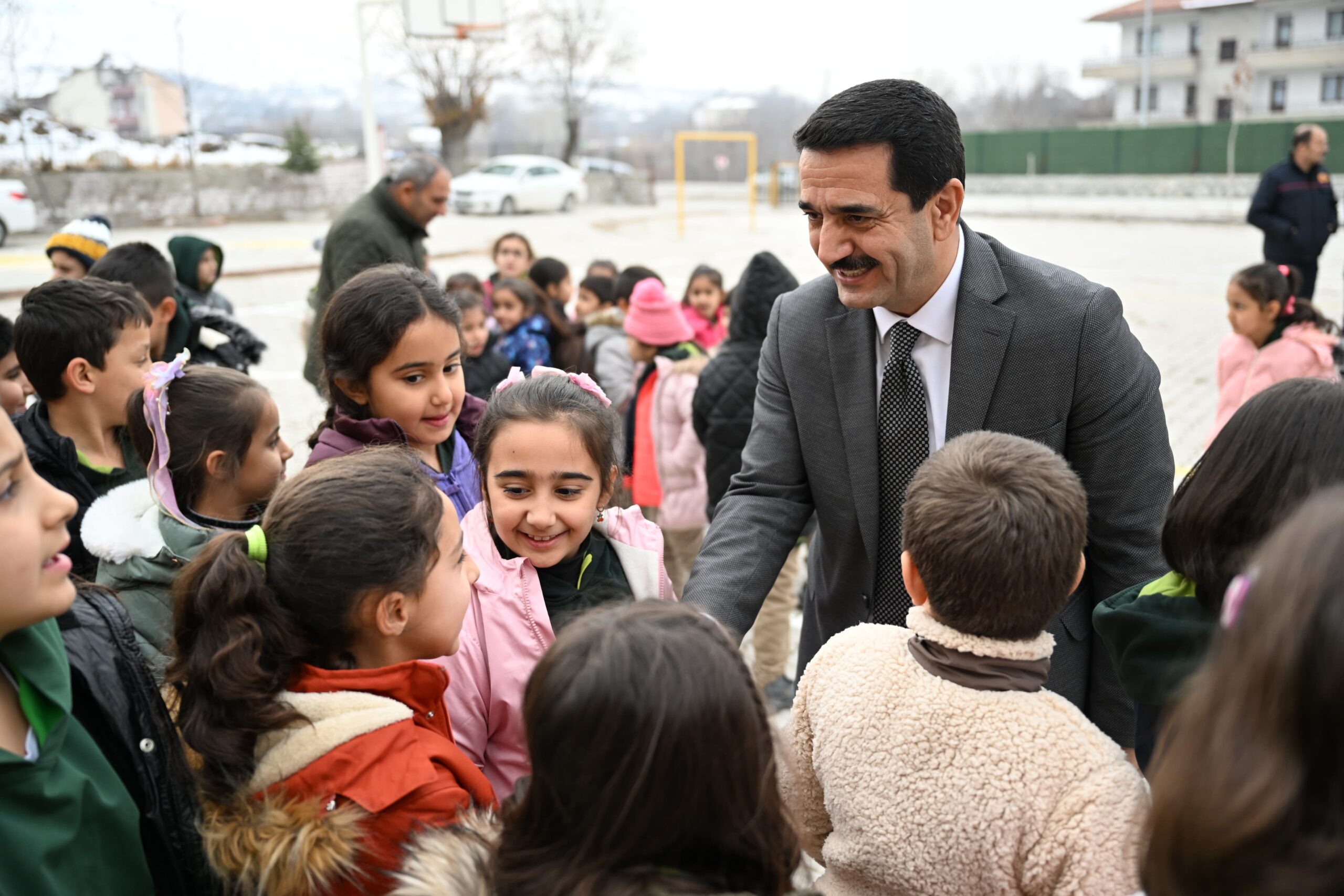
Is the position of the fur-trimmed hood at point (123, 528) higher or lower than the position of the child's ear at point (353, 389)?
lower

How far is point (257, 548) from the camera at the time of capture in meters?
1.77

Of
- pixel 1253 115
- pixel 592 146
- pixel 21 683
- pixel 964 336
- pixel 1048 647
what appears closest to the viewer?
pixel 21 683

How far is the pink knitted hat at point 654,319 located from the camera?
4898 millimetres

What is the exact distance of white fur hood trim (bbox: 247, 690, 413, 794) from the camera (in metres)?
1.64

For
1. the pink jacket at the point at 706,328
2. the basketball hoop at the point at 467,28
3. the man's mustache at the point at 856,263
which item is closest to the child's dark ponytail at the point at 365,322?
the man's mustache at the point at 856,263

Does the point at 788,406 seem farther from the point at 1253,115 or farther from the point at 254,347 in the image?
the point at 1253,115

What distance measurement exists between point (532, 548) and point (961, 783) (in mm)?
1020

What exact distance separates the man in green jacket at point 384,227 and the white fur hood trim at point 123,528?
10.0 ft

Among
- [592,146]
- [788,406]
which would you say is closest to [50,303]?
Answer: [788,406]

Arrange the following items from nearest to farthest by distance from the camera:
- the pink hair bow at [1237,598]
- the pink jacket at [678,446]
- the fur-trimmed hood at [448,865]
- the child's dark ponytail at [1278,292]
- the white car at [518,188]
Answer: the pink hair bow at [1237,598], the fur-trimmed hood at [448,865], the pink jacket at [678,446], the child's dark ponytail at [1278,292], the white car at [518,188]

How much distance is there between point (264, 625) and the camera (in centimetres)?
172

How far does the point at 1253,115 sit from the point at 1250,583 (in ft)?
191

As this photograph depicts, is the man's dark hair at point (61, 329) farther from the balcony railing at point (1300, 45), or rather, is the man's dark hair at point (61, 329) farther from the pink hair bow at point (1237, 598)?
the balcony railing at point (1300, 45)

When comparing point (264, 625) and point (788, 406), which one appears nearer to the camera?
point (264, 625)
